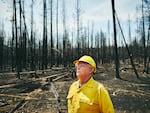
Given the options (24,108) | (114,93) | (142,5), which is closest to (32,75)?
(114,93)

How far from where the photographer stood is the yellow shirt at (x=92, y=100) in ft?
10.3

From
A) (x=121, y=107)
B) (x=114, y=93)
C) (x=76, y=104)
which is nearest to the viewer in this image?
(x=76, y=104)

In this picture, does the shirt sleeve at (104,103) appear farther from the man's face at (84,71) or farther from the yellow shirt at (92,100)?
the man's face at (84,71)

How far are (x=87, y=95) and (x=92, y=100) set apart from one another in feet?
0.30

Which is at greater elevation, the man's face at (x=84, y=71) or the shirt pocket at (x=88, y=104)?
the man's face at (x=84, y=71)

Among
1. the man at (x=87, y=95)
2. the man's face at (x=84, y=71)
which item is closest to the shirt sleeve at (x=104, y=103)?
the man at (x=87, y=95)

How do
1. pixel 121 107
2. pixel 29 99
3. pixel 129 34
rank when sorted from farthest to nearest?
pixel 129 34 < pixel 29 99 < pixel 121 107

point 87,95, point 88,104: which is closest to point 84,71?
point 87,95

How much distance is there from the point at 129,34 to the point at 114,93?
5912 centimetres

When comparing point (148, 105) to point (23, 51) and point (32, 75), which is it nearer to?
point (32, 75)

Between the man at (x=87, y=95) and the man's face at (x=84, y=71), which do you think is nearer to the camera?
the man at (x=87, y=95)

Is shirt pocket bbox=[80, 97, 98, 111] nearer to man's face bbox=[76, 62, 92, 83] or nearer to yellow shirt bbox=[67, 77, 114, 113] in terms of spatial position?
yellow shirt bbox=[67, 77, 114, 113]

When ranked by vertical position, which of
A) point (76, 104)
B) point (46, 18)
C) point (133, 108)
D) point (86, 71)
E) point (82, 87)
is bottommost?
point (133, 108)

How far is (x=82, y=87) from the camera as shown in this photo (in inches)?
131
